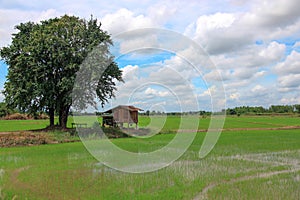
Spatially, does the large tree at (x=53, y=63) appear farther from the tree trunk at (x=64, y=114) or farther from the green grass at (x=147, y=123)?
the green grass at (x=147, y=123)

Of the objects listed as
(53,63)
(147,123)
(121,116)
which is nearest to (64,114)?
(53,63)

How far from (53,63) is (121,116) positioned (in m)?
9.66

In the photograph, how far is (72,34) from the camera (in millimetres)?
26859

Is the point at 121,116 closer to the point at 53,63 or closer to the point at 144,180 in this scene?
the point at 53,63

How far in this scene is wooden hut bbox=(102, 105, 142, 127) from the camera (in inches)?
1272

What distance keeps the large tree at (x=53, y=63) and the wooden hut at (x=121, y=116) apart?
441 centimetres

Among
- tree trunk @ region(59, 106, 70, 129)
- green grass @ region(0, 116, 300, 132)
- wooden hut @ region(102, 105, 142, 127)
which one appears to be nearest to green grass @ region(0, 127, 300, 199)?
tree trunk @ region(59, 106, 70, 129)

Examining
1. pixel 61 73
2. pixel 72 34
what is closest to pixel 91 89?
pixel 61 73

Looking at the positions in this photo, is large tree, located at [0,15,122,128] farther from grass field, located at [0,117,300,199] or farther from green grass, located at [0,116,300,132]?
grass field, located at [0,117,300,199]

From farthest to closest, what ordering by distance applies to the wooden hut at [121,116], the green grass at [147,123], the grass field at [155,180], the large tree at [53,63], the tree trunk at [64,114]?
the wooden hut at [121,116] < the green grass at [147,123] < the tree trunk at [64,114] < the large tree at [53,63] < the grass field at [155,180]

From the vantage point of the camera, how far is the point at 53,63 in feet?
84.9

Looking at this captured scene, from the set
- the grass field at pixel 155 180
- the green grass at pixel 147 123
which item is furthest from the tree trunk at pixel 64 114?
the grass field at pixel 155 180

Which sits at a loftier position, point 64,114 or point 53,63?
point 53,63

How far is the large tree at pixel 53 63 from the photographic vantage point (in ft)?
83.1
